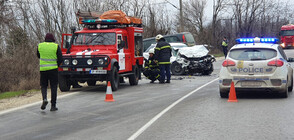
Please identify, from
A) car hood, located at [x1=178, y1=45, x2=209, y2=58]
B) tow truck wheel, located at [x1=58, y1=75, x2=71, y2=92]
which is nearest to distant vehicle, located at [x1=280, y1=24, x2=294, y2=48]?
car hood, located at [x1=178, y1=45, x2=209, y2=58]

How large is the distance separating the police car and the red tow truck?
4.20 meters

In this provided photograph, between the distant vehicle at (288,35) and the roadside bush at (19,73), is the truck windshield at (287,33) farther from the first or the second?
the roadside bush at (19,73)

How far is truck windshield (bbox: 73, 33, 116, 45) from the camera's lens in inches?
626

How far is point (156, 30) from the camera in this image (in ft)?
133

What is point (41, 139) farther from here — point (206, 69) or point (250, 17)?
point (250, 17)

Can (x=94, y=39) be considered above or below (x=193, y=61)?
above

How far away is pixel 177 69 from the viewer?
22391 mm

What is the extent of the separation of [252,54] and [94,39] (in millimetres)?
6090

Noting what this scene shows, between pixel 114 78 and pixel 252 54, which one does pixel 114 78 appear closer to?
pixel 114 78

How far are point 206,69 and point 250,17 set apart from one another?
118ft

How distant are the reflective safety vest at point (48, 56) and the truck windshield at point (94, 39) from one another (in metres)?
5.17

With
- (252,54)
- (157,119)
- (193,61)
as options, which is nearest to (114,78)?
(252,54)

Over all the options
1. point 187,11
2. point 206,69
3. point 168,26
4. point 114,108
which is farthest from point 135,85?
point 187,11

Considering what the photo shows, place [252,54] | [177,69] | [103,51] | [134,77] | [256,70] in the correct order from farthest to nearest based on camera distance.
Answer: [177,69] < [134,77] < [103,51] < [252,54] < [256,70]
